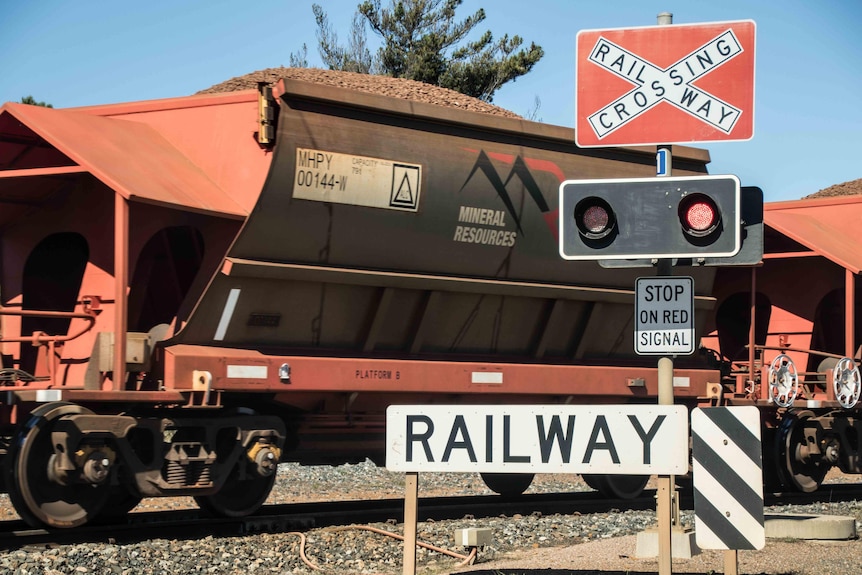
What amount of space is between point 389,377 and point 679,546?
373cm

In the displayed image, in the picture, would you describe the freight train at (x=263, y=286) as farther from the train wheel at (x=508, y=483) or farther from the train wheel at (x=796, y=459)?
the train wheel at (x=796, y=459)

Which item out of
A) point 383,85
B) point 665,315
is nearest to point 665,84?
point 665,315

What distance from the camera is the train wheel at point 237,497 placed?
11.0 meters

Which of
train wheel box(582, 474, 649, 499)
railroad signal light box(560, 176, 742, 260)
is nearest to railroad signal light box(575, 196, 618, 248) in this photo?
railroad signal light box(560, 176, 742, 260)

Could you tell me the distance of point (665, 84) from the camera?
23.9ft

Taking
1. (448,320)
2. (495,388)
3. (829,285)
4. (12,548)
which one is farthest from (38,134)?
(829,285)

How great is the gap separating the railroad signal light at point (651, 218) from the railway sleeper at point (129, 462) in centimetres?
486

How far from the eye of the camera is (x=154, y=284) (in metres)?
11.8

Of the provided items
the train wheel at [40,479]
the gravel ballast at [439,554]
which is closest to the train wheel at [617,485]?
the gravel ballast at [439,554]

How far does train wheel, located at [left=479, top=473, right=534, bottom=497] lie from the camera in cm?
1462

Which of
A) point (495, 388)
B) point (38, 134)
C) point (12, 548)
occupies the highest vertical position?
point (38, 134)

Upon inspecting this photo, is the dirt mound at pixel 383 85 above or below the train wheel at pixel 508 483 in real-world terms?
above

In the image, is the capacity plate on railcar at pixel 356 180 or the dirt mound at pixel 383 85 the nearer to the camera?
the capacity plate on railcar at pixel 356 180

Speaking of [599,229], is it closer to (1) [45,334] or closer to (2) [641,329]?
(2) [641,329]
